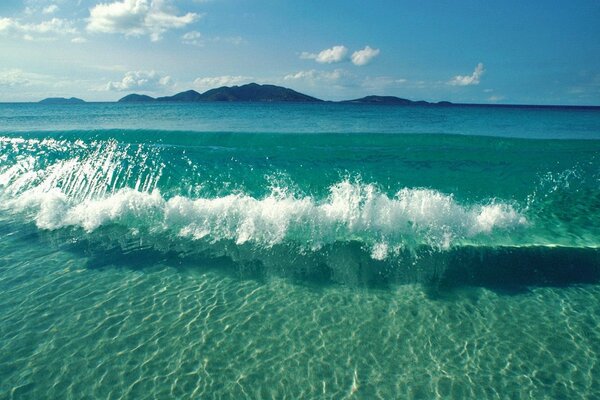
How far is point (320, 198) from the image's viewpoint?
46.3 feet

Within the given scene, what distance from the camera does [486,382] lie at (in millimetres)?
6227

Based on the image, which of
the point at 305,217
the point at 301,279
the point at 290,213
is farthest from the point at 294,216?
the point at 301,279

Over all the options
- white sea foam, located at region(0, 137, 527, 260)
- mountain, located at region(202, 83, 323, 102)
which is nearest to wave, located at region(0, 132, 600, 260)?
white sea foam, located at region(0, 137, 527, 260)

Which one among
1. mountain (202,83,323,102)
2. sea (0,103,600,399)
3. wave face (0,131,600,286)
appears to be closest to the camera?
sea (0,103,600,399)

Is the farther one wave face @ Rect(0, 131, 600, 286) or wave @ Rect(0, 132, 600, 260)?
wave @ Rect(0, 132, 600, 260)

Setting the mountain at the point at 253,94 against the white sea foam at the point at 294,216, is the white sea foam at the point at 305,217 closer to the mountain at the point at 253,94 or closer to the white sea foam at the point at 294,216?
the white sea foam at the point at 294,216

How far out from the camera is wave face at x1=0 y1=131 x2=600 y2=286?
1105cm

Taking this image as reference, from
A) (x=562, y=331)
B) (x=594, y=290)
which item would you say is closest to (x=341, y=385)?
(x=562, y=331)

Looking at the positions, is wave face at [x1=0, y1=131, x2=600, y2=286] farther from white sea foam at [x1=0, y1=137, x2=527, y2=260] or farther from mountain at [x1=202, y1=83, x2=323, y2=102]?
mountain at [x1=202, y1=83, x2=323, y2=102]

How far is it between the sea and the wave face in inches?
3.3

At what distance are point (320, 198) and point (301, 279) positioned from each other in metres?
5.35

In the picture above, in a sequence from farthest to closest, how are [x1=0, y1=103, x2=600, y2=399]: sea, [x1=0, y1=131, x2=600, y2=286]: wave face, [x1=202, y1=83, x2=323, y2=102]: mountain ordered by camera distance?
[x1=202, y1=83, x2=323, y2=102]: mountain
[x1=0, y1=131, x2=600, y2=286]: wave face
[x1=0, y1=103, x2=600, y2=399]: sea

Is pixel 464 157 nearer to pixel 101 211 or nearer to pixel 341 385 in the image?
pixel 341 385

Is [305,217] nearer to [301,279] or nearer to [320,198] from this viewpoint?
[320,198]
